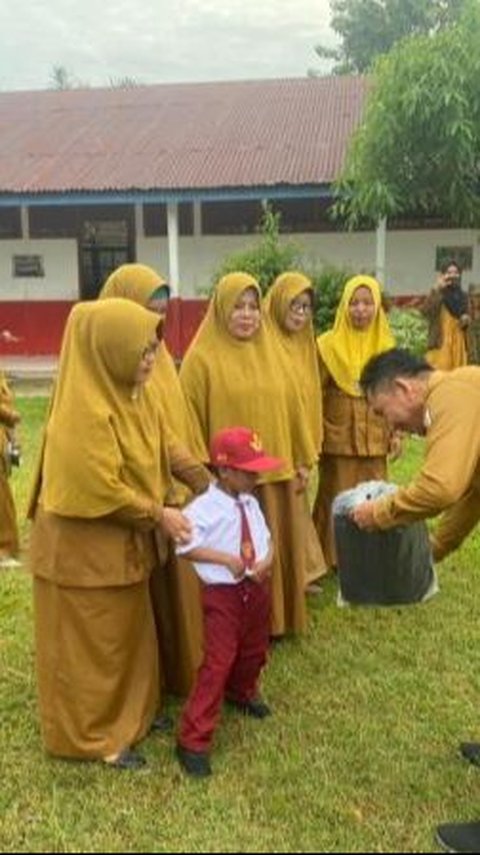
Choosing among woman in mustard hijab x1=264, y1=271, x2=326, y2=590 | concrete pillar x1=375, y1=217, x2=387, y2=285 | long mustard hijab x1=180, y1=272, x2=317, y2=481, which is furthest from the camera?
concrete pillar x1=375, y1=217, x2=387, y2=285

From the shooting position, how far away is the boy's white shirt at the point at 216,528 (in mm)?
3338

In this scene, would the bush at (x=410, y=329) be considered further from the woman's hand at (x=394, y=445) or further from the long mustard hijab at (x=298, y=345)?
the long mustard hijab at (x=298, y=345)

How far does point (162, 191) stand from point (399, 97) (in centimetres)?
456

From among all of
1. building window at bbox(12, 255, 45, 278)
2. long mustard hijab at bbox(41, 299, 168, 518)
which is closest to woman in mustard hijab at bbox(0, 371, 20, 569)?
long mustard hijab at bbox(41, 299, 168, 518)

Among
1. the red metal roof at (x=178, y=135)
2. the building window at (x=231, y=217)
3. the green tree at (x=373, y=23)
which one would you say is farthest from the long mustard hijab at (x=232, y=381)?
the green tree at (x=373, y=23)

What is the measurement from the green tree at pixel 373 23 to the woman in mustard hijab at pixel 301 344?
33883 millimetres

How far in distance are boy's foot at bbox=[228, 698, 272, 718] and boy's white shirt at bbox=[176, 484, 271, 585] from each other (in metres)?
0.68

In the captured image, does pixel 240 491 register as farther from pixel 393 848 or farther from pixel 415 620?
pixel 415 620

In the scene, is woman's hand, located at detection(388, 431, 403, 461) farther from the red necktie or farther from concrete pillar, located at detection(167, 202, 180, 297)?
concrete pillar, located at detection(167, 202, 180, 297)

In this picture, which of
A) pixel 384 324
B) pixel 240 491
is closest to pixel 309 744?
pixel 240 491

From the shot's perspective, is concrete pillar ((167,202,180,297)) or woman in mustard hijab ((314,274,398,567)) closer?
woman in mustard hijab ((314,274,398,567))

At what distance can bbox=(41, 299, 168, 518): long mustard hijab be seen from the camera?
311cm

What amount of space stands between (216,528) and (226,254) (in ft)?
40.7

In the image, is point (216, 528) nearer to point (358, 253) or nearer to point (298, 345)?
point (298, 345)
